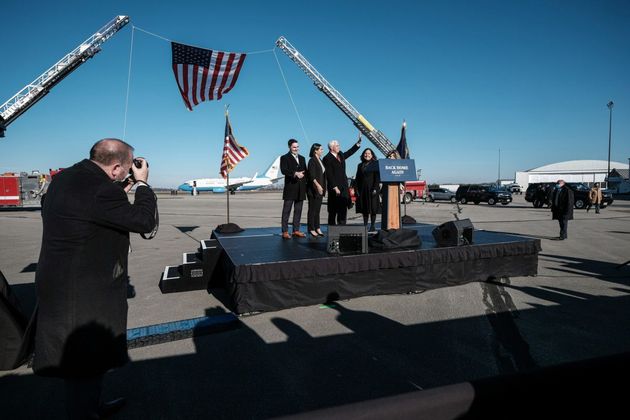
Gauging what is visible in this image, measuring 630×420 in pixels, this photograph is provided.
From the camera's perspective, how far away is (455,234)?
5.22 meters

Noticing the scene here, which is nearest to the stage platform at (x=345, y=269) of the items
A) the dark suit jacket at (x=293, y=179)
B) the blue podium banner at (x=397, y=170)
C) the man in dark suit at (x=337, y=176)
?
the dark suit jacket at (x=293, y=179)

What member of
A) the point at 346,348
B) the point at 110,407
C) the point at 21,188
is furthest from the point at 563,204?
the point at 21,188

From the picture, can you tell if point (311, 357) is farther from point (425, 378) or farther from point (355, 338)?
point (425, 378)

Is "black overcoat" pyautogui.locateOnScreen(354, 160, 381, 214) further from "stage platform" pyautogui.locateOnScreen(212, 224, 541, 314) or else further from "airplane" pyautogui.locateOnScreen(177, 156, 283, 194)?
"airplane" pyautogui.locateOnScreen(177, 156, 283, 194)

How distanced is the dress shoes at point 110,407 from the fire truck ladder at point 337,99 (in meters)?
39.3

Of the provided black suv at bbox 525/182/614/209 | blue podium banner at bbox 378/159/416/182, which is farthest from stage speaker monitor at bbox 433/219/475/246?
black suv at bbox 525/182/614/209

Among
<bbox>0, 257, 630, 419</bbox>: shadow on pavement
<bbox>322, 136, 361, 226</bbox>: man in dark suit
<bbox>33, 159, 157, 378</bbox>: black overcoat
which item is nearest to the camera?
<bbox>33, 159, 157, 378</bbox>: black overcoat

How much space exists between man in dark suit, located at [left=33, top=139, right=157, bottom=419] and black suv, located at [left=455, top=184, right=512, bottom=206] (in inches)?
1184

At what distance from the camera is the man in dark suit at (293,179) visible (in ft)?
20.4

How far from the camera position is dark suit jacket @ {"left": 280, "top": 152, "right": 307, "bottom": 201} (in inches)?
245

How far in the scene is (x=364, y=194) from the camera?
7695mm

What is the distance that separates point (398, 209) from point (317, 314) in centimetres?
268

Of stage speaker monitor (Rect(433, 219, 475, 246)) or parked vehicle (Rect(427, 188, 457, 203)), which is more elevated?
parked vehicle (Rect(427, 188, 457, 203))

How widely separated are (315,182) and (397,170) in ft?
4.84
